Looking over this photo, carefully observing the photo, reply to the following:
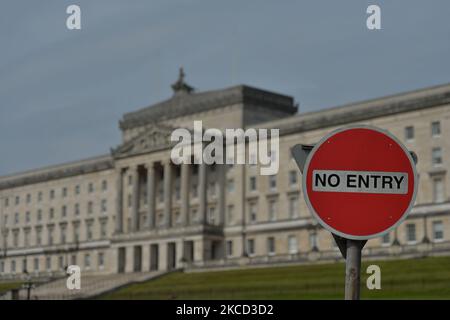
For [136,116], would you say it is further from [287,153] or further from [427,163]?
[427,163]

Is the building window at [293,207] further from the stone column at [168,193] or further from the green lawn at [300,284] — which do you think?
the stone column at [168,193]

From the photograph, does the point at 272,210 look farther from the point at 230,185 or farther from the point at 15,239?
the point at 15,239

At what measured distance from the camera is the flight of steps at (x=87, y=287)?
102m

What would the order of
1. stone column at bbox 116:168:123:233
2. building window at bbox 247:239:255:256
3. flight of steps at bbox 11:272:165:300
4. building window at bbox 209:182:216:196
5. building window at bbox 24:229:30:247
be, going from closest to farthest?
flight of steps at bbox 11:272:165:300
building window at bbox 247:239:255:256
building window at bbox 209:182:216:196
stone column at bbox 116:168:123:233
building window at bbox 24:229:30:247

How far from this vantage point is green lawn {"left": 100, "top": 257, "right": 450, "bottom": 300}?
6775 centimetres

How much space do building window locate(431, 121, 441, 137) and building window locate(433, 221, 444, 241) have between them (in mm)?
9164

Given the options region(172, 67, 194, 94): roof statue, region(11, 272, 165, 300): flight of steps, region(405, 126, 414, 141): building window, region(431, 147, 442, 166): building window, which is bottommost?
region(11, 272, 165, 300): flight of steps

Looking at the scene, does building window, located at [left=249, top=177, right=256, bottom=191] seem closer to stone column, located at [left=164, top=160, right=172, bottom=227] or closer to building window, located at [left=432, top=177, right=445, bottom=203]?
stone column, located at [left=164, top=160, right=172, bottom=227]

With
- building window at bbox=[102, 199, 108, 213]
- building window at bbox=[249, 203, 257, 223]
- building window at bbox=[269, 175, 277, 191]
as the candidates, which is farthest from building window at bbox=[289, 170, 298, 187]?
building window at bbox=[102, 199, 108, 213]

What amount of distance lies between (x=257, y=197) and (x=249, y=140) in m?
7.28

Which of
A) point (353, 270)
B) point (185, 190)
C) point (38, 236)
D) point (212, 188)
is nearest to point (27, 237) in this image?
point (38, 236)

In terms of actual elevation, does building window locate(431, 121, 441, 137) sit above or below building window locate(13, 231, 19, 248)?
above

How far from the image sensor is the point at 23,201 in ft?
522

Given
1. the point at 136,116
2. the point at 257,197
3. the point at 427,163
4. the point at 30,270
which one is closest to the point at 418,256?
the point at 427,163
